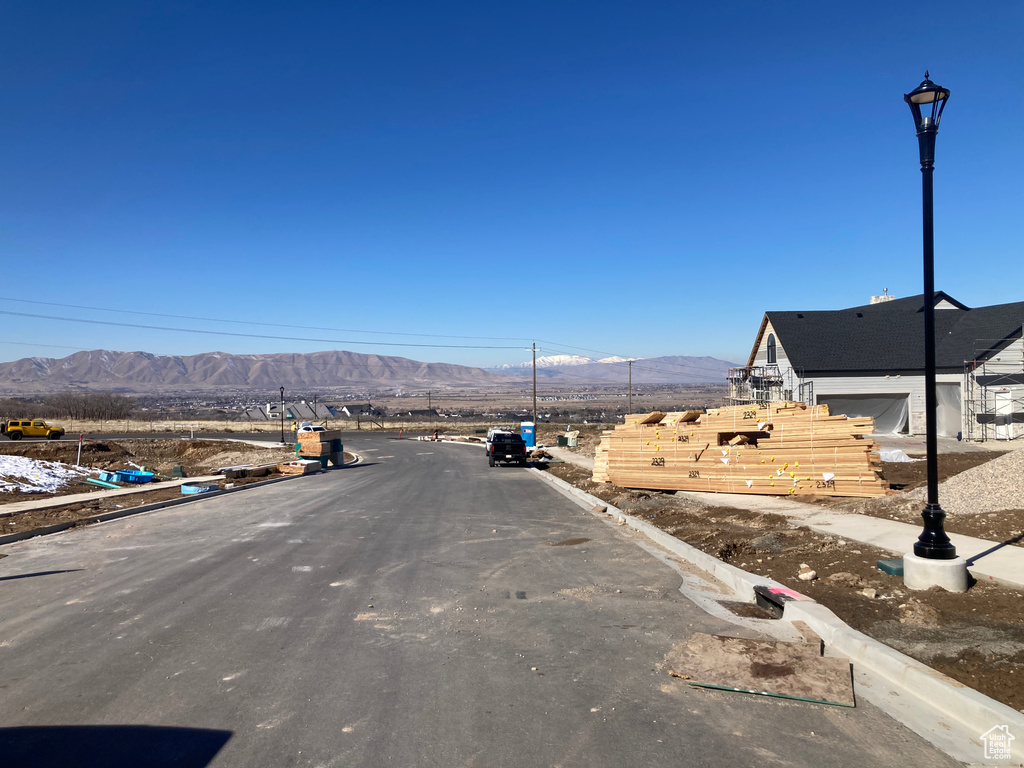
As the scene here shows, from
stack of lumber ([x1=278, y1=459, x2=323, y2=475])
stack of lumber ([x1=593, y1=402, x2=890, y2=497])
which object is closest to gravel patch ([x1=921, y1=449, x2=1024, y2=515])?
stack of lumber ([x1=593, y1=402, x2=890, y2=497])

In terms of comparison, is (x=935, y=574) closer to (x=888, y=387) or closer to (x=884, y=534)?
(x=884, y=534)

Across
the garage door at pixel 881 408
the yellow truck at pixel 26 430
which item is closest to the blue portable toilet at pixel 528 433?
the garage door at pixel 881 408

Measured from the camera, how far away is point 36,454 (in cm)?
3734

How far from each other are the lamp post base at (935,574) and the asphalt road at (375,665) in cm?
230

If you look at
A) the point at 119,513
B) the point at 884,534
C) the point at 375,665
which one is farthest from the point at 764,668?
the point at 119,513

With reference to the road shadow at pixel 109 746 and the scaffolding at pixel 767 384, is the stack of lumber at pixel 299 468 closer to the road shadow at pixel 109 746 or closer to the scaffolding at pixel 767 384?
the scaffolding at pixel 767 384

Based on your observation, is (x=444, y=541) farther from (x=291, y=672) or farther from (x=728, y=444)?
(x=728, y=444)

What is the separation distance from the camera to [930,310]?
771 cm

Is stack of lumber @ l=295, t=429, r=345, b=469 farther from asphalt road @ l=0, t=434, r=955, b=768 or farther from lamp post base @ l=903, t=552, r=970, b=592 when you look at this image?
lamp post base @ l=903, t=552, r=970, b=592

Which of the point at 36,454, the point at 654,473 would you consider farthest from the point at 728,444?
the point at 36,454

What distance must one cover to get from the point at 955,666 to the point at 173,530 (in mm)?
13727

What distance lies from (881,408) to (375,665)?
128 ft

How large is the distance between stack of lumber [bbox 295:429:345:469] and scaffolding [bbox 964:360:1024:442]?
33.7 metres

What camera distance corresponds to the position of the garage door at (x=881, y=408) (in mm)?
37812
